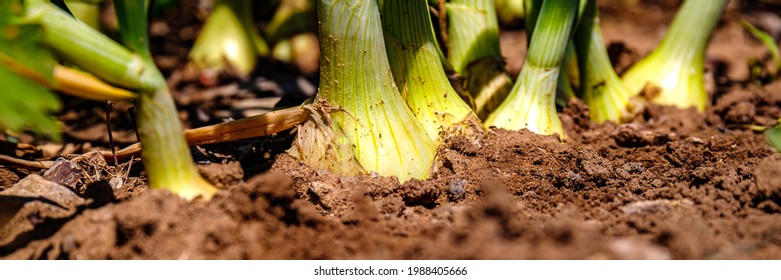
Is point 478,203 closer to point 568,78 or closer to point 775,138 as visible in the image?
point 775,138

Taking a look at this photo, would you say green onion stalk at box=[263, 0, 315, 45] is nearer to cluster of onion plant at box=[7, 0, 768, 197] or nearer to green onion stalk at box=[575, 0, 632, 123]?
cluster of onion plant at box=[7, 0, 768, 197]

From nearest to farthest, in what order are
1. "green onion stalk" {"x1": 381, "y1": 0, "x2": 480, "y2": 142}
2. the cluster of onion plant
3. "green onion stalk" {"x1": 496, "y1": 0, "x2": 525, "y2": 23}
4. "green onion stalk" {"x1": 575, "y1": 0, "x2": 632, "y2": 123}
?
the cluster of onion plant < "green onion stalk" {"x1": 381, "y1": 0, "x2": 480, "y2": 142} < "green onion stalk" {"x1": 575, "y1": 0, "x2": 632, "y2": 123} < "green onion stalk" {"x1": 496, "y1": 0, "x2": 525, "y2": 23}

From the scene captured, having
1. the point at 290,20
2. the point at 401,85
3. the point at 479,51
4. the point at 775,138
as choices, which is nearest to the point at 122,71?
the point at 401,85

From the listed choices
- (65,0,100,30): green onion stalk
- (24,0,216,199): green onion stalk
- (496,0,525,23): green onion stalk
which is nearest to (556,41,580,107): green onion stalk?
(24,0,216,199): green onion stalk

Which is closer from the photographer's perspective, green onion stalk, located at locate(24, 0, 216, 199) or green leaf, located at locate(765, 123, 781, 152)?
green onion stalk, located at locate(24, 0, 216, 199)

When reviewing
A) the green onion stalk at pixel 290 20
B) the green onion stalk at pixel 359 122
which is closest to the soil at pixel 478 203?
the green onion stalk at pixel 359 122
